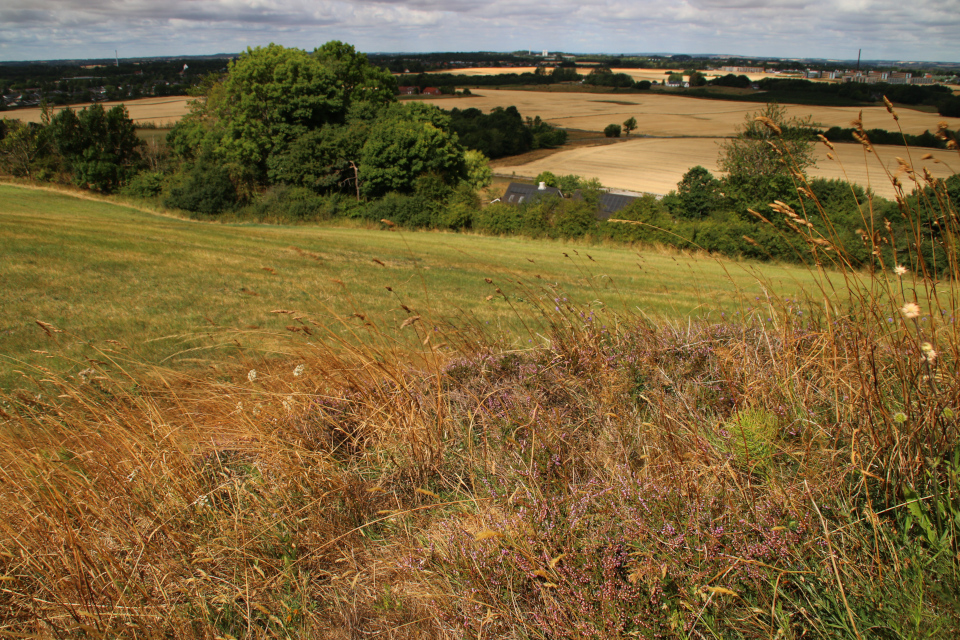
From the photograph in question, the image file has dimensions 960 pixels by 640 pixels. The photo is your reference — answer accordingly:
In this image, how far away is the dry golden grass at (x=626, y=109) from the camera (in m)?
72.1

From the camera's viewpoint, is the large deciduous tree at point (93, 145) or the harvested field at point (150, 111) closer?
the large deciduous tree at point (93, 145)

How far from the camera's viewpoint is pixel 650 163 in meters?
63.5

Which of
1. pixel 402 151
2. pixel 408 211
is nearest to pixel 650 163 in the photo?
pixel 402 151

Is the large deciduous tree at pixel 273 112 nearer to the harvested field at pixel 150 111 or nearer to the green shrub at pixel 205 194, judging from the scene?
the green shrub at pixel 205 194

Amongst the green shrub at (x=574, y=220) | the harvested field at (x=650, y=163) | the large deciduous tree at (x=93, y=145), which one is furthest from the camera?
the harvested field at (x=650, y=163)

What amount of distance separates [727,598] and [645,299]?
7.18m

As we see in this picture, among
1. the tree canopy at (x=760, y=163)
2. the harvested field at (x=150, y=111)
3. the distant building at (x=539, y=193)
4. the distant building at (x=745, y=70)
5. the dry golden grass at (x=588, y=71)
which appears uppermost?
the dry golden grass at (x=588, y=71)

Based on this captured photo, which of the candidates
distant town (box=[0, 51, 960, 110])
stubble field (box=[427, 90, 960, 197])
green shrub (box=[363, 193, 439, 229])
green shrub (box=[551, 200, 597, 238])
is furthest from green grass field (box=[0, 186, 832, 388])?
distant town (box=[0, 51, 960, 110])

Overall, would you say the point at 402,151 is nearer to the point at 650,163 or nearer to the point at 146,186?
the point at 146,186

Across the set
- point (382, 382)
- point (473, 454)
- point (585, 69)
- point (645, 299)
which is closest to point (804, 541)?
point (473, 454)

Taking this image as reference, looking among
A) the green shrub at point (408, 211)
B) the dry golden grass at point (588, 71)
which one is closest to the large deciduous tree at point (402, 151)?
→ the green shrub at point (408, 211)

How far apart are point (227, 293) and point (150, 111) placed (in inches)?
2662

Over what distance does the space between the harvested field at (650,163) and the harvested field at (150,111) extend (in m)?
36.7

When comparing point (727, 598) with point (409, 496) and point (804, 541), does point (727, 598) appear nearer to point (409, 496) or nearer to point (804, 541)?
point (804, 541)
